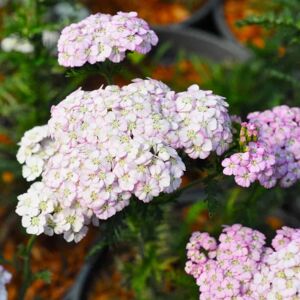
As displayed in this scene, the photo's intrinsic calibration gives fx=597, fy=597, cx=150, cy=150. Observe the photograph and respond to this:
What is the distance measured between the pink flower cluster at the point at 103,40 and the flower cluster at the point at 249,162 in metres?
0.32

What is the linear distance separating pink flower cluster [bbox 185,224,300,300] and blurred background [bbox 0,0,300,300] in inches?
3.9

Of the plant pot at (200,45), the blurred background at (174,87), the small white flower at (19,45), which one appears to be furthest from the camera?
the plant pot at (200,45)

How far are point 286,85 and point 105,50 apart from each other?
1169 millimetres

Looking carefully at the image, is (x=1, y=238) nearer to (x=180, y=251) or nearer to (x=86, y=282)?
(x=86, y=282)

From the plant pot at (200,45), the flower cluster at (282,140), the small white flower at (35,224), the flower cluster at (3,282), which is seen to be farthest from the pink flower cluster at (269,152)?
the plant pot at (200,45)

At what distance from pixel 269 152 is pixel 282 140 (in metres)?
0.11

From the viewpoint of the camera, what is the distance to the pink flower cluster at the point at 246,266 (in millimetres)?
1278

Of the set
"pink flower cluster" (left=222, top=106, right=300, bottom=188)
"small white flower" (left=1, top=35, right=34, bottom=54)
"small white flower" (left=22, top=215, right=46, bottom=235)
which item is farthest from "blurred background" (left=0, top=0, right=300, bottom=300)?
"small white flower" (left=22, top=215, right=46, bottom=235)

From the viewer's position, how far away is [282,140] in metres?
1.45

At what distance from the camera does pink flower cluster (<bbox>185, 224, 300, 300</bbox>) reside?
4.19 feet

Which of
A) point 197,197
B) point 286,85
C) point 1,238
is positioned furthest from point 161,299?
point 286,85

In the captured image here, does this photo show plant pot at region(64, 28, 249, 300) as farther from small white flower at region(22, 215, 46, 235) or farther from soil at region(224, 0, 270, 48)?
small white flower at region(22, 215, 46, 235)

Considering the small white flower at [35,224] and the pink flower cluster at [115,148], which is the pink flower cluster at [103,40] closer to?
the pink flower cluster at [115,148]

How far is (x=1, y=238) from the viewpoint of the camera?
245 cm
